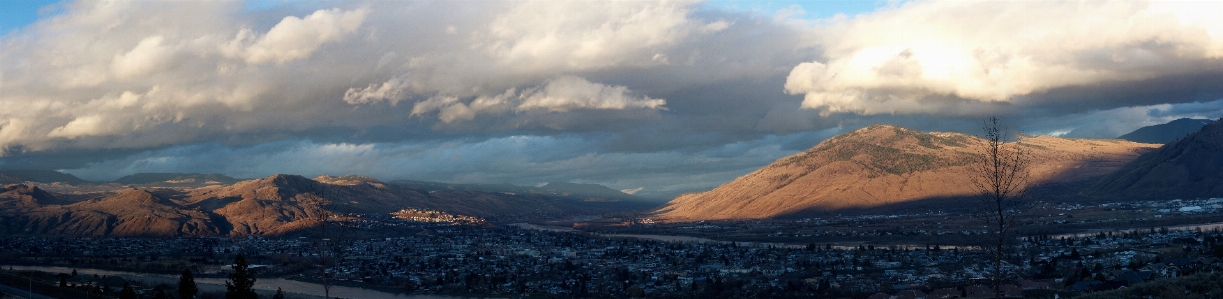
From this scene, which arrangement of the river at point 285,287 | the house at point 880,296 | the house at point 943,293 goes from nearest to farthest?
the house at point 943,293 → the house at point 880,296 → the river at point 285,287

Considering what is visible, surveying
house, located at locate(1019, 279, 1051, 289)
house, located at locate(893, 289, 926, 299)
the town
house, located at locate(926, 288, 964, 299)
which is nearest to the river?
the town

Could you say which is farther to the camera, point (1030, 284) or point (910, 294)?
point (910, 294)

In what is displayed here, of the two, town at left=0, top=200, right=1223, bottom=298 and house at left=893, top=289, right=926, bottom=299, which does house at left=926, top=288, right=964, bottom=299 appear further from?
house at left=893, top=289, right=926, bottom=299

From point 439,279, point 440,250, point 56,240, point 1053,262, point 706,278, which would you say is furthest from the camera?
point 56,240

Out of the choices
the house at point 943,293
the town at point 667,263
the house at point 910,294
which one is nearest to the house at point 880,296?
the town at point 667,263

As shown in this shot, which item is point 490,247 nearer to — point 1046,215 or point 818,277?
point 818,277

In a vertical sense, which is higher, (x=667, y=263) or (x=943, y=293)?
(x=667, y=263)

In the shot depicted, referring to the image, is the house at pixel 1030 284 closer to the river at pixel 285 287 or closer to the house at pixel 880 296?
the house at pixel 880 296

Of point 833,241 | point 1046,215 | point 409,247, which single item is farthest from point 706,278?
point 1046,215

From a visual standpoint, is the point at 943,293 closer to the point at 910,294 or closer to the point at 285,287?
the point at 910,294

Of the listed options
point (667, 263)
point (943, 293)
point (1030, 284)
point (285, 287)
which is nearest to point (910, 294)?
point (943, 293)

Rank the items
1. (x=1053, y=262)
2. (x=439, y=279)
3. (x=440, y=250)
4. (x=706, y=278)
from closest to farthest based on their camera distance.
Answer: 1. (x=1053, y=262)
2. (x=706, y=278)
3. (x=439, y=279)
4. (x=440, y=250)
